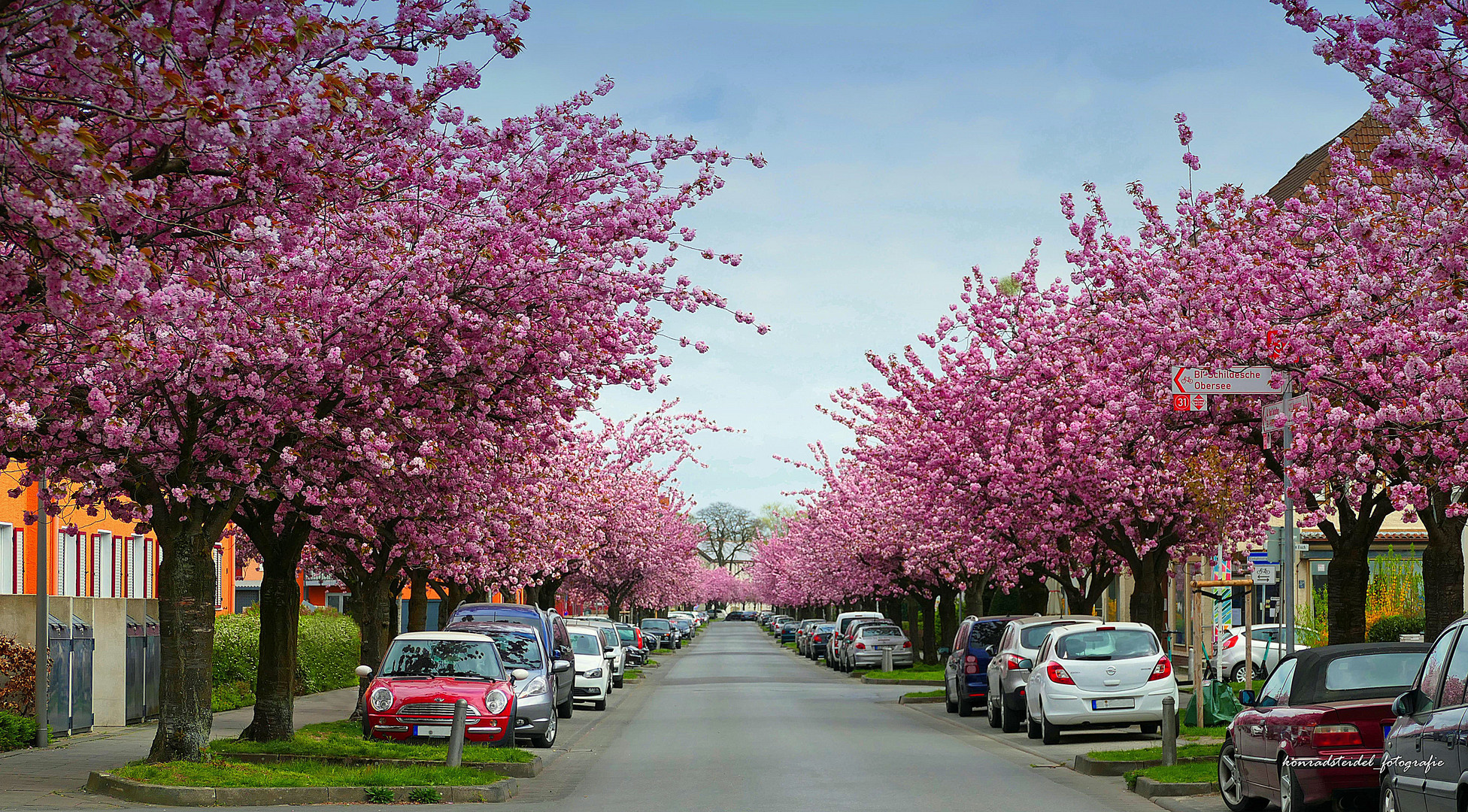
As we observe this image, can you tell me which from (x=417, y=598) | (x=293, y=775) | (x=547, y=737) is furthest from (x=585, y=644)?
(x=293, y=775)

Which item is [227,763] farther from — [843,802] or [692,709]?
[692,709]

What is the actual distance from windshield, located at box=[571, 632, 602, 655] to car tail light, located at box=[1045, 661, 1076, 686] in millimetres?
13356

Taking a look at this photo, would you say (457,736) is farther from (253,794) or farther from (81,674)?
(81,674)

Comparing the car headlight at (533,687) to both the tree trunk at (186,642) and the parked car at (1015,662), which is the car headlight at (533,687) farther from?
the parked car at (1015,662)

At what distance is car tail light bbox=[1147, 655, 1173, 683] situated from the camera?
825 inches

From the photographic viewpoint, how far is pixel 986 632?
1110 inches

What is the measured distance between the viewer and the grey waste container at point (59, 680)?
20.4 metres

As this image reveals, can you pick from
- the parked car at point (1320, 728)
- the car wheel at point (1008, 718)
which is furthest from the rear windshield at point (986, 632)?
the parked car at point (1320, 728)

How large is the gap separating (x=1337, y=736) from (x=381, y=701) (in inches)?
436

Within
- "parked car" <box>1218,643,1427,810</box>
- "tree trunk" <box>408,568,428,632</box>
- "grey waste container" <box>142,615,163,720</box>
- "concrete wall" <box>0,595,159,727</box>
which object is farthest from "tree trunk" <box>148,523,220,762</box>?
"tree trunk" <box>408,568,428,632</box>

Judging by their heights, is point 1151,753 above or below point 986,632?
below

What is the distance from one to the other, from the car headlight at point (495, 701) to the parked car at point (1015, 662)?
8.38 meters

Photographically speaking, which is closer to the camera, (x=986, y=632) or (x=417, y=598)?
(x=986, y=632)

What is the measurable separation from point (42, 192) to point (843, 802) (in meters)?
9.79
